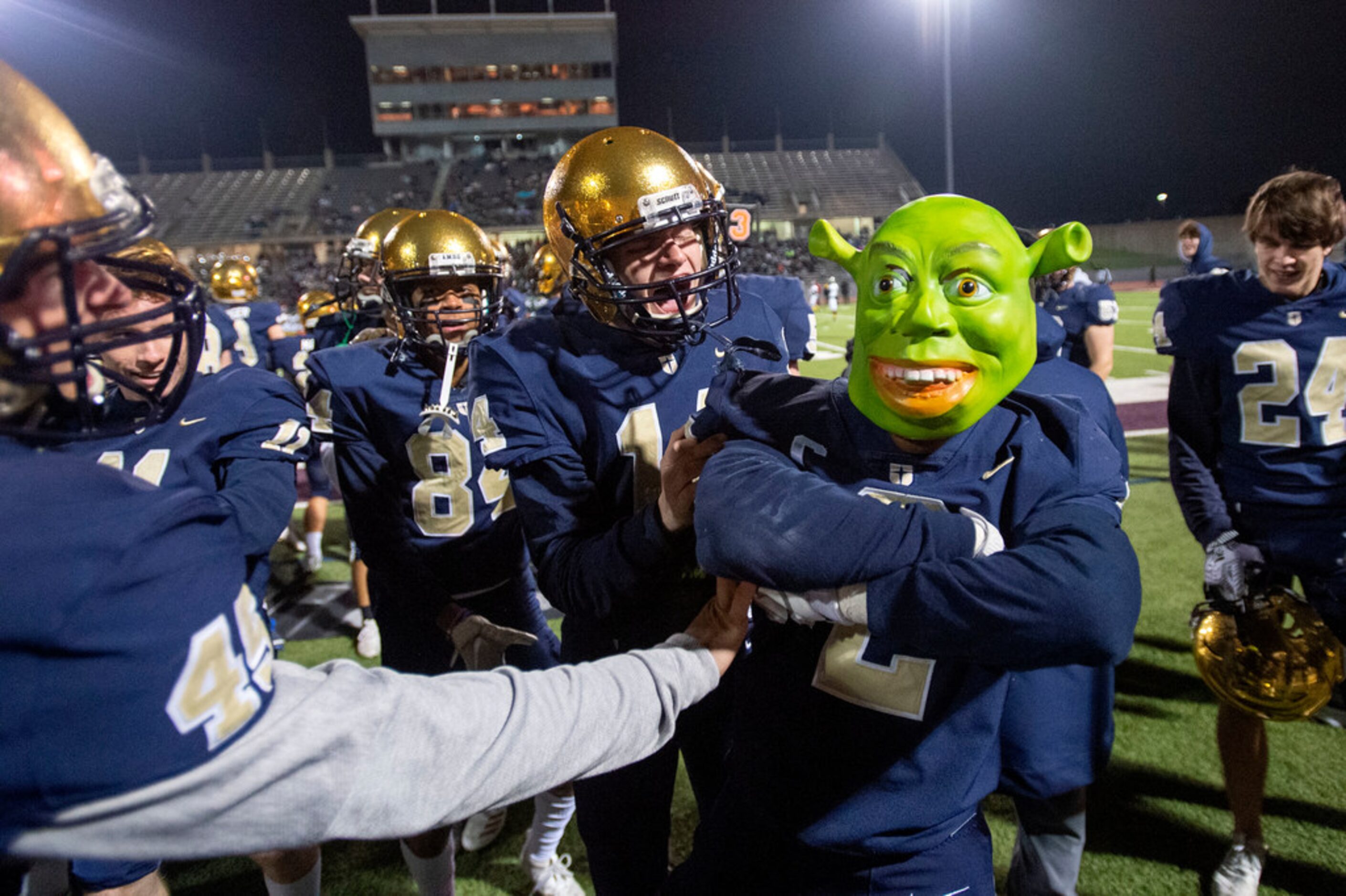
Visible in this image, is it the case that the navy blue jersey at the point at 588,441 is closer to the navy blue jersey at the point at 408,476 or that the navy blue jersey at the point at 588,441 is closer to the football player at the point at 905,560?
the football player at the point at 905,560

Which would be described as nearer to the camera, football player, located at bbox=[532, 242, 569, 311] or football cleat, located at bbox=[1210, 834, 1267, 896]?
football cleat, located at bbox=[1210, 834, 1267, 896]

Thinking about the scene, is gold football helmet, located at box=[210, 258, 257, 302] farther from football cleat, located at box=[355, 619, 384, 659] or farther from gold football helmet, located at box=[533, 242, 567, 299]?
football cleat, located at box=[355, 619, 384, 659]

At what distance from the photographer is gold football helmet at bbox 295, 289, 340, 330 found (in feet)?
16.0

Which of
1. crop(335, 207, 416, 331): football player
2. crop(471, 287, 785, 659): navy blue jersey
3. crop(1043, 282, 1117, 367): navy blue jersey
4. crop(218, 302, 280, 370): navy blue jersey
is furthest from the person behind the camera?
crop(218, 302, 280, 370): navy blue jersey

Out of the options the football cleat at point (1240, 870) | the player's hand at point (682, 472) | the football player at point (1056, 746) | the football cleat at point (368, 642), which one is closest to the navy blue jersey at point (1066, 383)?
the football player at point (1056, 746)

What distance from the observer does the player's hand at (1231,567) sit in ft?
7.95

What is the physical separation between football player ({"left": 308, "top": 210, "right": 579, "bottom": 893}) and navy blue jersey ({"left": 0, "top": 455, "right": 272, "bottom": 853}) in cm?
161

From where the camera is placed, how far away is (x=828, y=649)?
1.32 metres

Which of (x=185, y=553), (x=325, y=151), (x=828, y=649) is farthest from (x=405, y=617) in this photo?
(x=325, y=151)

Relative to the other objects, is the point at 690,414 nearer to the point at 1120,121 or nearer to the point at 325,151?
the point at 1120,121

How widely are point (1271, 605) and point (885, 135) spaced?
50243 mm

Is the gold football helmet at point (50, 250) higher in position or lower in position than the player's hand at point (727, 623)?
higher

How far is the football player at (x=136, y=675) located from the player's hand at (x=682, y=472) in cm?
47

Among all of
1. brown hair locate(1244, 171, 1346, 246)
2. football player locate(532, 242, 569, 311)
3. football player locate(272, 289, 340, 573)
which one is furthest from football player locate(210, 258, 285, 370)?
brown hair locate(1244, 171, 1346, 246)
